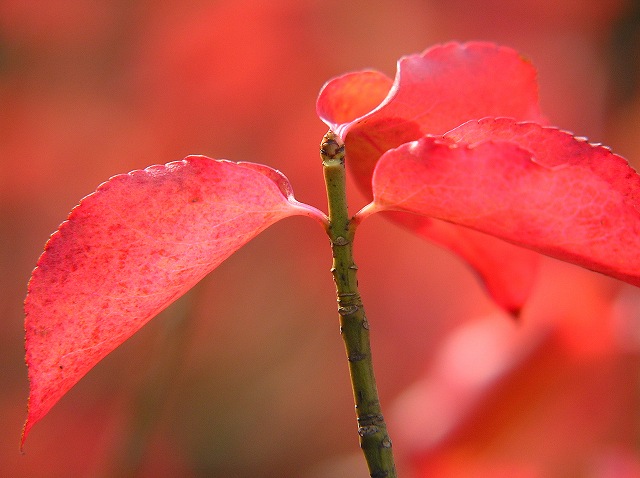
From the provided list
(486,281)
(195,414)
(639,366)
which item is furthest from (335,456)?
(486,281)

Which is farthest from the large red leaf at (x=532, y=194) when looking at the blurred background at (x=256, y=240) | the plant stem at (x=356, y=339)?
the blurred background at (x=256, y=240)

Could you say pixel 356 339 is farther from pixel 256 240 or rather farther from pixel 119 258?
pixel 256 240

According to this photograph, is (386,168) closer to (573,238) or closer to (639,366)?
(573,238)

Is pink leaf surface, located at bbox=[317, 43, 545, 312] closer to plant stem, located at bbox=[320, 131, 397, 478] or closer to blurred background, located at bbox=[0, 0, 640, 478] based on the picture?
plant stem, located at bbox=[320, 131, 397, 478]

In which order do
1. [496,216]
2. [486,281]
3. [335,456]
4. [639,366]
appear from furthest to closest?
[335,456], [639,366], [486,281], [496,216]

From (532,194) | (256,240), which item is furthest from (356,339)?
(256,240)
